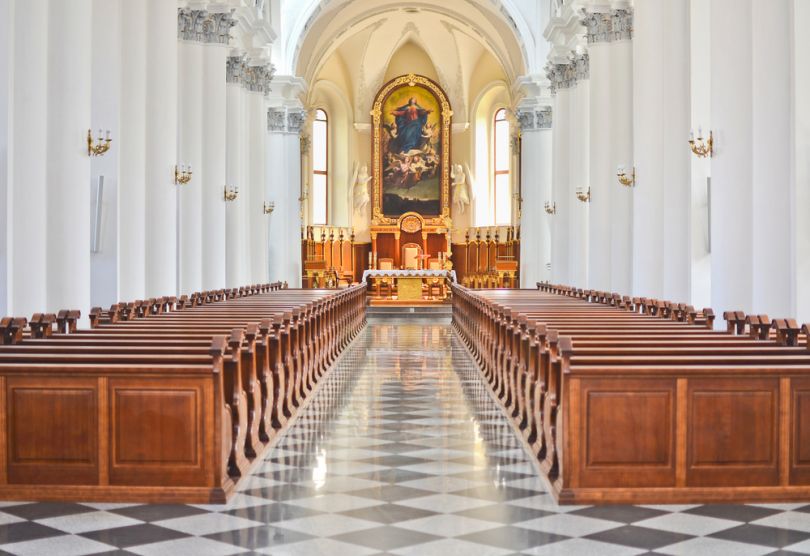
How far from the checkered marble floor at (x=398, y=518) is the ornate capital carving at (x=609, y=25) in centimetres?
1392

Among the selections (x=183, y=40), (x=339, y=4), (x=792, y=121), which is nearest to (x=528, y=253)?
(x=339, y=4)

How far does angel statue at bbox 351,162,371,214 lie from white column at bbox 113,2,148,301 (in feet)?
86.5

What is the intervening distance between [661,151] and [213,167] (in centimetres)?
948

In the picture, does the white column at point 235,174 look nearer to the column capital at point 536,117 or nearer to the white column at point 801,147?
the column capital at point 536,117

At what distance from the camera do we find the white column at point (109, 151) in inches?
608

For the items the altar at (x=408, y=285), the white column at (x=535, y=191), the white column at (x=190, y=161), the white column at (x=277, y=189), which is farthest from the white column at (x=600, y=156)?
the white column at (x=277, y=189)

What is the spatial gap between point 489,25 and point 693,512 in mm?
32721

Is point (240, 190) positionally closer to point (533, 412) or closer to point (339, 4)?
point (339, 4)

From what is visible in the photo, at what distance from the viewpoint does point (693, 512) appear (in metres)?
6.38

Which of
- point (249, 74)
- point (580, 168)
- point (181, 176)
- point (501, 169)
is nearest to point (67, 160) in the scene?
point (181, 176)

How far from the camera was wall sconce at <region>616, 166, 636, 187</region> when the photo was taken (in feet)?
63.9

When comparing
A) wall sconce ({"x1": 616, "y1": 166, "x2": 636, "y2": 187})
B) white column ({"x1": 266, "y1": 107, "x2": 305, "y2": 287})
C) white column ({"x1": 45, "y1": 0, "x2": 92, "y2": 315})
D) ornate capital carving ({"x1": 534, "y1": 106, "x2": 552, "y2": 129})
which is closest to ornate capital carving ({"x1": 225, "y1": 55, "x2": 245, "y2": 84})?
white column ({"x1": 266, "y1": 107, "x2": 305, "y2": 287})

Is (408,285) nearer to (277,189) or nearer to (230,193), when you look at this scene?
(277,189)

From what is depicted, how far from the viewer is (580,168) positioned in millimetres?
25484
